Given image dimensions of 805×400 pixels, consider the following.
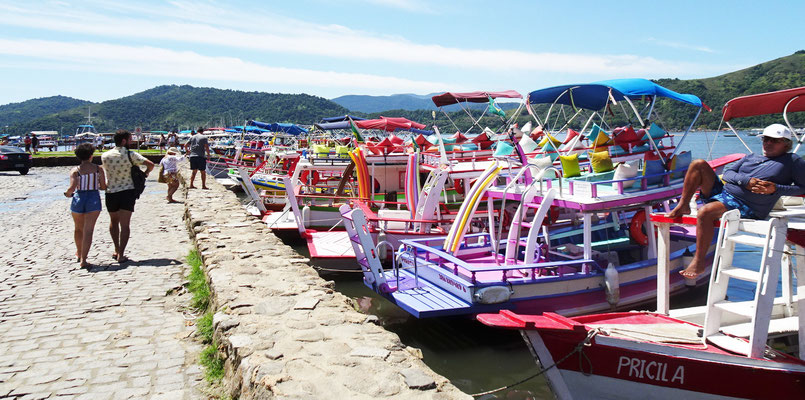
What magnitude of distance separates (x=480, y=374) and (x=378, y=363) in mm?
4171

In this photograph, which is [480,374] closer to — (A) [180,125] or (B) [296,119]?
(B) [296,119]

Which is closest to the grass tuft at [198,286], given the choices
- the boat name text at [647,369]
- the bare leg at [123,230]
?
the bare leg at [123,230]

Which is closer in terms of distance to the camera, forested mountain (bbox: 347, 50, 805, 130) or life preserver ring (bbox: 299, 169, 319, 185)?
life preserver ring (bbox: 299, 169, 319, 185)

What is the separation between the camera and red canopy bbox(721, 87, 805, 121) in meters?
6.79

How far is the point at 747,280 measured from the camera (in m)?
5.42

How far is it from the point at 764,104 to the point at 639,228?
3271 mm

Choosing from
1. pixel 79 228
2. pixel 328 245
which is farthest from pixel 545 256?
pixel 79 228

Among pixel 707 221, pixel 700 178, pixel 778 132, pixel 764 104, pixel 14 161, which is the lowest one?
pixel 14 161

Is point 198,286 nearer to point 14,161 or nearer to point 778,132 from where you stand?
point 778,132

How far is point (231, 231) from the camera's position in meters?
9.92

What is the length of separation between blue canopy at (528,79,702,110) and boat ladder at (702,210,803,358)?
4.25 metres

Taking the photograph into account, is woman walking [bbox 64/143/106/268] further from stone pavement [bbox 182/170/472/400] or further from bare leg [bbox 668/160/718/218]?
bare leg [bbox 668/160/718/218]

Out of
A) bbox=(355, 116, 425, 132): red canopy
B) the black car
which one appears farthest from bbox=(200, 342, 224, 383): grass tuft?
the black car

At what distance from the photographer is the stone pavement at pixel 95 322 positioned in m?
4.77
